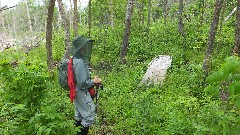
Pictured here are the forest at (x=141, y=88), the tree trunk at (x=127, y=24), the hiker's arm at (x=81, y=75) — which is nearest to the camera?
the forest at (x=141, y=88)

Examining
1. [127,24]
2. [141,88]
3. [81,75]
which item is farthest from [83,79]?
[127,24]

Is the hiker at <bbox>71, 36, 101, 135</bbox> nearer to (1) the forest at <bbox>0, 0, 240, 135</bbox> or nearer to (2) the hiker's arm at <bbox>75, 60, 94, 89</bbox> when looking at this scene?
(2) the hiker's arm at <bbox>75, 60, 94, 89</bbox>

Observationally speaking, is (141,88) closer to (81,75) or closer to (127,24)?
(81,75)

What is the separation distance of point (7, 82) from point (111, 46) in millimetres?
10464

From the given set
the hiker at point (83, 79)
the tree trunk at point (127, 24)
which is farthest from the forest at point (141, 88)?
the hiker at point (83, 79)

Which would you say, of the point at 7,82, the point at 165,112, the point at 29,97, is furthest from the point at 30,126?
the point at 165,112

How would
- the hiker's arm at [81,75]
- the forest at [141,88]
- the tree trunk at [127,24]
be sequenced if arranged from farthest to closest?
the tree trunk at [127,24] → the hiker's arm at [81,75] → the forest at [141,88]

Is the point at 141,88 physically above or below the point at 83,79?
Result: below

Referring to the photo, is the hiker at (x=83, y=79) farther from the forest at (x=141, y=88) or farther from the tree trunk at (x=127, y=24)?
the tree trunk at (x=127, y=24)

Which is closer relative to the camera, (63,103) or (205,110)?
(205,110)

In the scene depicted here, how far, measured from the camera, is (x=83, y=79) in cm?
513

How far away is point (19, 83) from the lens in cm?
452

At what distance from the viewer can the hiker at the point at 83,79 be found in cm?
513

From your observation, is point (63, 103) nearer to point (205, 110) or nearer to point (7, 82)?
point (7, 82)
